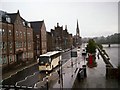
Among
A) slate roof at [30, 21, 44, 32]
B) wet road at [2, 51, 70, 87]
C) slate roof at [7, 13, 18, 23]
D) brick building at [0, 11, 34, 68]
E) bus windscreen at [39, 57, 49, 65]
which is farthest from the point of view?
slate roof at [30, 21, 44, 32]

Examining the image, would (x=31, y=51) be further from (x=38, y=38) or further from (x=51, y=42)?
(x=51, y=42)

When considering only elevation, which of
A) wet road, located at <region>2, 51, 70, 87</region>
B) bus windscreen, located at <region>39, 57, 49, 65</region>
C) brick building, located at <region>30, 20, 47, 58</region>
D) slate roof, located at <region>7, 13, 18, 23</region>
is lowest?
wet road, located at <region>2, 51, 70, 87</region>

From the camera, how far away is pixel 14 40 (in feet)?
86.7

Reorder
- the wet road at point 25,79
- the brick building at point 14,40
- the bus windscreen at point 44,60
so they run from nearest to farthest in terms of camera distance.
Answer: the wet road at point 25,79 → the bus windscreen at point 44,60 → the brick building at point 14,40

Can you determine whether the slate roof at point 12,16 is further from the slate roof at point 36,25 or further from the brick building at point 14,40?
the slate roof at point 36,25

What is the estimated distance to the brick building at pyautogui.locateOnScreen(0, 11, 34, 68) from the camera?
77.1ft

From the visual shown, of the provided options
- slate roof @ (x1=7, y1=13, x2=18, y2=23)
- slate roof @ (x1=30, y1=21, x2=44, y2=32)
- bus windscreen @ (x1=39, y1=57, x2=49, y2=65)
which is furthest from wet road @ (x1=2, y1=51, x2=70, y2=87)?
slate roof @ (x1=30, y1=21, x2=44, y2=32)

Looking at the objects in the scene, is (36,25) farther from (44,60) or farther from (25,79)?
(25,79)

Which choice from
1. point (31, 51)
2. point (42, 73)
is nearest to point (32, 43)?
point (31, 51)

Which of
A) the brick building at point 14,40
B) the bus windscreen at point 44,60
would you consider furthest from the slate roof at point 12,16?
the bus windscreen at point 44,60

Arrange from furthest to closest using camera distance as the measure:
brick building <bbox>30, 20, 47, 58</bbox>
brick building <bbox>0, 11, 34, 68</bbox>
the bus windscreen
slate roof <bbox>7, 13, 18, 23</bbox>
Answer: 1. brick building <bbox>30, 20, 47, 58</bbox>
2. slate roof <bbox>7, 13, 18, 23</bbox>
3. brick building <bbox>0, 11, 34, 68</bbox>
4. the bus windscreen

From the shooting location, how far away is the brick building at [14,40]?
2351cm

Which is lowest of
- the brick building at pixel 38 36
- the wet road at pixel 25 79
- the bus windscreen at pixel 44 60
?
the wet road at pixel 25 79

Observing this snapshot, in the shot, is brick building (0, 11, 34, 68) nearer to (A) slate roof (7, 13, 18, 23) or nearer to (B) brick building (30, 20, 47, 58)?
(A) slate roof (7, 13, 18, 23)
